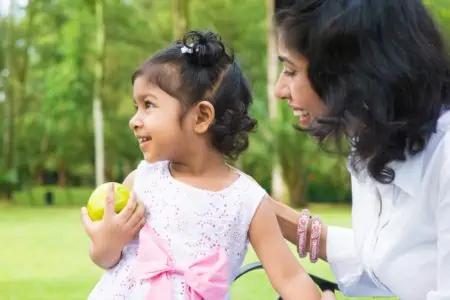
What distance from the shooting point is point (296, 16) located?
1963mm

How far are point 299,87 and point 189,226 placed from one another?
429 mm

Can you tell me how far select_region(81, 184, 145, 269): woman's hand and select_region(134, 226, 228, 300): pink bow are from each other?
0.16 feet

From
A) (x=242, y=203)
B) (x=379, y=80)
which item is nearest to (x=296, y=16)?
(x=379, y=80)

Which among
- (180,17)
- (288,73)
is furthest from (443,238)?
(180,17)

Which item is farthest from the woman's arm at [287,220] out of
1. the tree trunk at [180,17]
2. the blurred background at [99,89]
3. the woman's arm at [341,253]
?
the tree trunk at [180,17]

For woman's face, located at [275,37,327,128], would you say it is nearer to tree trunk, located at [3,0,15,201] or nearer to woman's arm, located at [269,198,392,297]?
woman's arm, located at [269,198,392,297]

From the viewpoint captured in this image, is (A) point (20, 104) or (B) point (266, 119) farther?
(A) point (20, 104)

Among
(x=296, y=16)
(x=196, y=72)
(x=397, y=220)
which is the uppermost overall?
(x=296, y=16)

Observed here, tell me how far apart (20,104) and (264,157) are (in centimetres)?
874

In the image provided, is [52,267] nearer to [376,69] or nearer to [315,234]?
[315,234]

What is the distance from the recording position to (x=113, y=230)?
2.07 m

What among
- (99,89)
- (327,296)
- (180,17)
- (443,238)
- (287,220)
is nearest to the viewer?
(443,238)

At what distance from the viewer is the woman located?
1.88 metres

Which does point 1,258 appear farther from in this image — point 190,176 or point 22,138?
point 22,138
